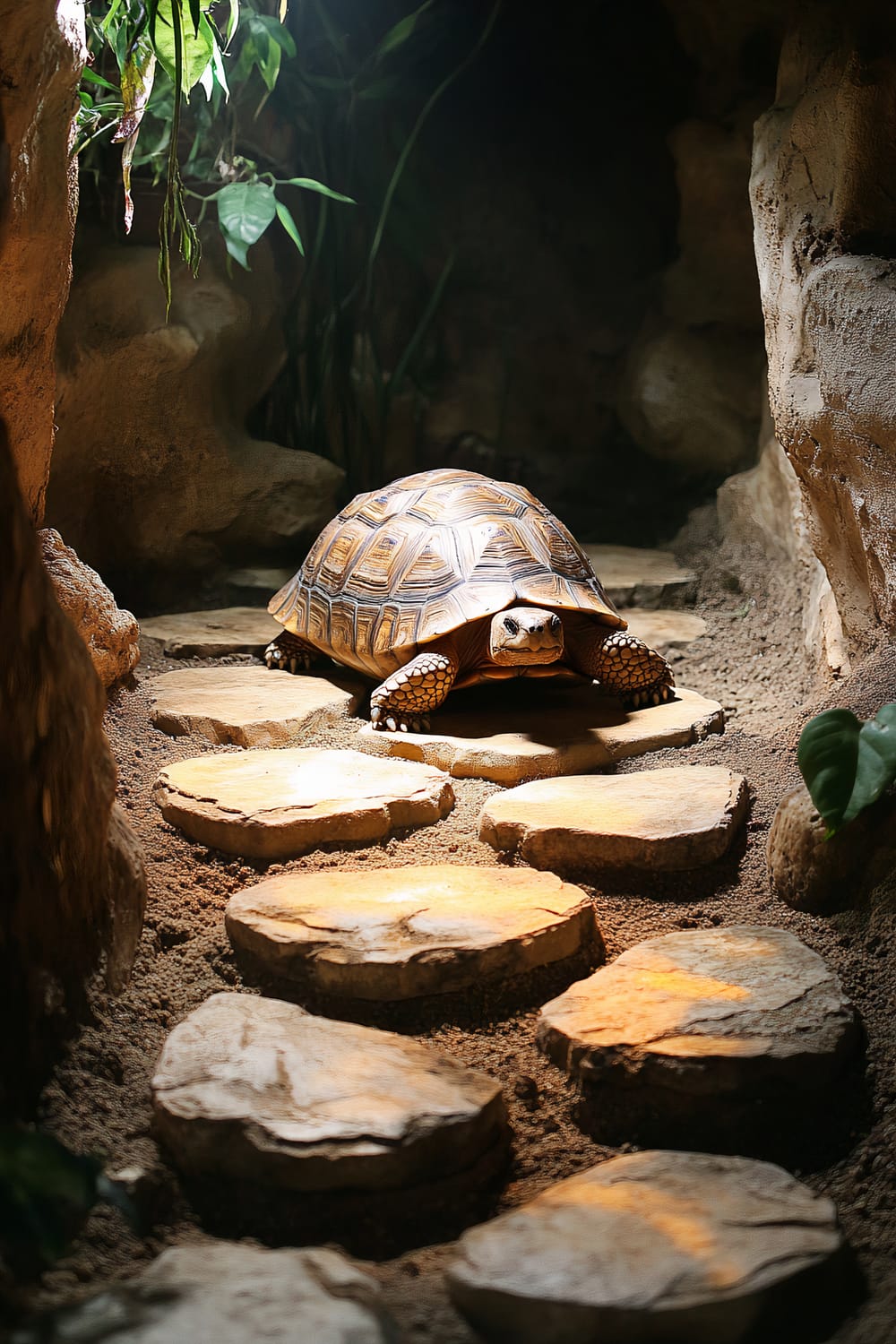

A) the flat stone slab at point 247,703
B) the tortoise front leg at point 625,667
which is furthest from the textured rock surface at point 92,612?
the tortoise front leg at point 625,667

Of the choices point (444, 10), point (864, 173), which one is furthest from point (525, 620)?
point (444, 10)

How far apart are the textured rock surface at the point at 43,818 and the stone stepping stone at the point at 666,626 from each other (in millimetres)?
3265

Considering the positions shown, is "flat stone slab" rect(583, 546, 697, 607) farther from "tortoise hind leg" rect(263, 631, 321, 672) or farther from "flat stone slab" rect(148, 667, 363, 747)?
"flat stone slab" rect(148, 667, 363, 747)

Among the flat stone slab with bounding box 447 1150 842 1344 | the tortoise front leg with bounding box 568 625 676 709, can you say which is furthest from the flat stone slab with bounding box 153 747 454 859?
the flat stone slab with bounding box 447 1150 842 1344

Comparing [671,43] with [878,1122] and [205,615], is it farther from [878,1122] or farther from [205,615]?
[878,1122]

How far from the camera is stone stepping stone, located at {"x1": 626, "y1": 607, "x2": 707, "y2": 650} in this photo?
16.6 feet

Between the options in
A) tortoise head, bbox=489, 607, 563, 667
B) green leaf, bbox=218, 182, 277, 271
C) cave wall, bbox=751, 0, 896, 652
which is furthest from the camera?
green leaf, bbox=218, 182, 277, 271

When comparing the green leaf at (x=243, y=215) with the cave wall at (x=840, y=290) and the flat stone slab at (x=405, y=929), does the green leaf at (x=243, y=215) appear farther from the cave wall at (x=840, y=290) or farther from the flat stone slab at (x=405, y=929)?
the flat stone slab at (x=405, y=929)

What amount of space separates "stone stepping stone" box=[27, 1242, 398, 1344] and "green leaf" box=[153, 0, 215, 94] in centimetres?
338

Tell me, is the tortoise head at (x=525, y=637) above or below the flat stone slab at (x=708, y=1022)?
above

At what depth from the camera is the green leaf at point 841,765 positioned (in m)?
2.29

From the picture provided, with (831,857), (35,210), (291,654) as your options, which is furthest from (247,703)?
(831,857)

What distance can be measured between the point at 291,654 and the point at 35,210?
226 cm

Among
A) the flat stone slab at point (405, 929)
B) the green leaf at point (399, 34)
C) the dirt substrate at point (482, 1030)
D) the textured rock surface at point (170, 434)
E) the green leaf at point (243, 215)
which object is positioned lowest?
the dirt substrate at point (482, 1030)
